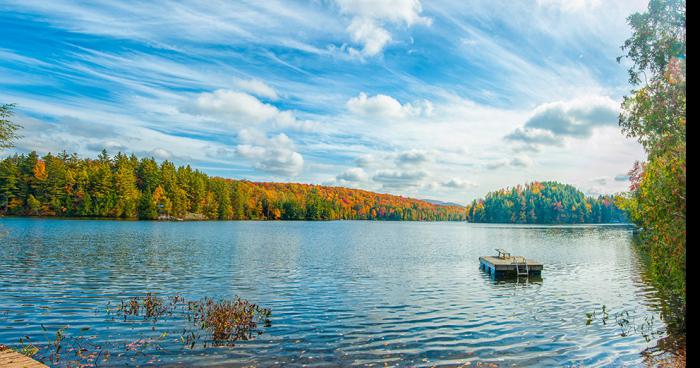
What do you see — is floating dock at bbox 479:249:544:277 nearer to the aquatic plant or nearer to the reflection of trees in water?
the reflection of trees in water

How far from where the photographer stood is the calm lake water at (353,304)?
59.7 ft

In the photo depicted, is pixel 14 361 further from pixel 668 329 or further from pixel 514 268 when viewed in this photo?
pixel 514 268

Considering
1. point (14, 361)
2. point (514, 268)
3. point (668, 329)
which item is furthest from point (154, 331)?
point (514, 268)

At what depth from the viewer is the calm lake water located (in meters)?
18.2

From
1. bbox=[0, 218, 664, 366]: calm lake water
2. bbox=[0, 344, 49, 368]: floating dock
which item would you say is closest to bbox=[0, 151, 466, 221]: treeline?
bbox=[0, 218, 664, 366]: calm lake water

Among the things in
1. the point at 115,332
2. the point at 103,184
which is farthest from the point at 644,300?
the point at 103,184

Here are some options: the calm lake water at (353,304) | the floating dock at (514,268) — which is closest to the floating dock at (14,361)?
the calm lake water at (353,304)

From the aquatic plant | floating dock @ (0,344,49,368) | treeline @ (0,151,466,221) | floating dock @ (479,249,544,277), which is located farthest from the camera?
treeline @ (0,151,466,221)

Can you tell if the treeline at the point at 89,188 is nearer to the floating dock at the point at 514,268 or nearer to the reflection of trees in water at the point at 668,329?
the floating dock at the point at 514,268

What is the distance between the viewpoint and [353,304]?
27.8 meters

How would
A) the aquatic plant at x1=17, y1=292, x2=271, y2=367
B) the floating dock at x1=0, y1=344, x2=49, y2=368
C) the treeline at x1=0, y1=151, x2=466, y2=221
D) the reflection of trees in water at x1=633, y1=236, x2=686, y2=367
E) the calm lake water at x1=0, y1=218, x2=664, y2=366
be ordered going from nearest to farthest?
the floating dock at x1=0, y1=344, x2=49, y2=368
the aquatic plant at x1=17, y1=292, x2=271, y2=367
the reflection of trees in water at x1=633, y1=236, x2=686, y2=367
the calm lake water at x1=0, y1=218, x2=664, y2=366
the treeline at x1=0, y1=151, x2=466, y2=221

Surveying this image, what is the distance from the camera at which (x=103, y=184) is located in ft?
504

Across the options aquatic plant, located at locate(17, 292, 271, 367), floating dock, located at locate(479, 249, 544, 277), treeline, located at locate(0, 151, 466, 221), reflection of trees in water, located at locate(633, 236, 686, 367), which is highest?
treeline, located at locate(0, 151, 466, 221)
